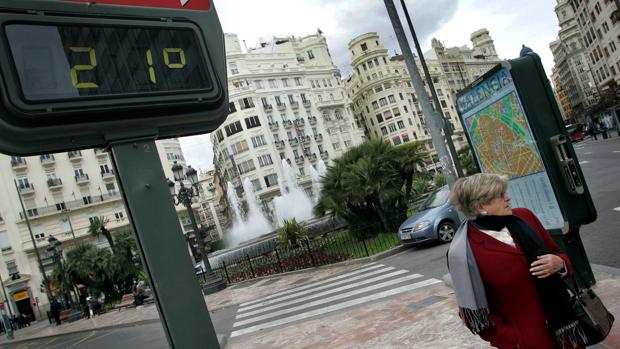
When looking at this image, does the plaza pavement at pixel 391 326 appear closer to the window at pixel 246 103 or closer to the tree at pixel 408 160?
the tree at pixel 408 160

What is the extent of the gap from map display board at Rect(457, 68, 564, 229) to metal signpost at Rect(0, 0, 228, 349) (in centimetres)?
338

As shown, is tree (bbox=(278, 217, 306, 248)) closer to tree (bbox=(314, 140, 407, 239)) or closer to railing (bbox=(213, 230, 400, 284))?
railing (bbox=(213, 230, 400, 284))

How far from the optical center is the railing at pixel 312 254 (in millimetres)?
15195

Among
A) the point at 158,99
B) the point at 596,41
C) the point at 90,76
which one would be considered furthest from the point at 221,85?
the point at 596,41

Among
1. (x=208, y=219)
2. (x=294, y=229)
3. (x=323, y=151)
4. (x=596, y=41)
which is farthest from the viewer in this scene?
(x=208, y=219)

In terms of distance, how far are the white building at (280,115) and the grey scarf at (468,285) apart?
2238 inches

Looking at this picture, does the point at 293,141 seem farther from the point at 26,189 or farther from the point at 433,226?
the point at 433,226

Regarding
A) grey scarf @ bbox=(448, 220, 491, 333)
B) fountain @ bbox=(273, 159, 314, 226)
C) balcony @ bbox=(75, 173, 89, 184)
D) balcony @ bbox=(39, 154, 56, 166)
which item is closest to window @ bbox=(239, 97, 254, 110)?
fountain @ bbox=(273, 159, 314, 226)

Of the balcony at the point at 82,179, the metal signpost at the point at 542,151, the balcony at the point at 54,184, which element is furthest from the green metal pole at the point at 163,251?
the balcony at the point at 82,179

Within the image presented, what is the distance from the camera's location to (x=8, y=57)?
7.48 ft

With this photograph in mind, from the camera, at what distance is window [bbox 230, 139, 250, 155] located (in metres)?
61.9

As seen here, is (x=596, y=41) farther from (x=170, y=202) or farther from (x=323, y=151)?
(x=170, y=202)

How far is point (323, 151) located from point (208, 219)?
98062mm

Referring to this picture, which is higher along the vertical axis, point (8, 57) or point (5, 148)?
point (8, 57)
